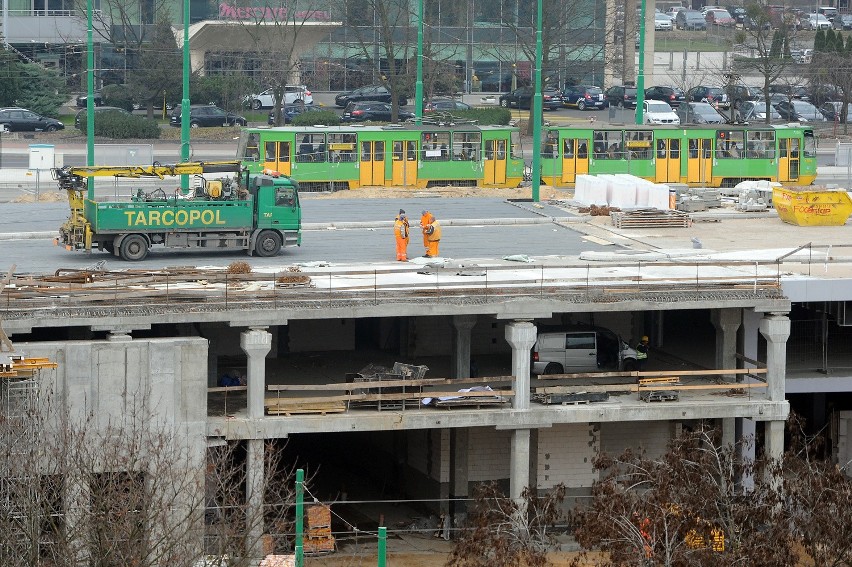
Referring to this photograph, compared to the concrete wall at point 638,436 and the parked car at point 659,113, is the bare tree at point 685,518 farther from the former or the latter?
the parked car at point 659,113

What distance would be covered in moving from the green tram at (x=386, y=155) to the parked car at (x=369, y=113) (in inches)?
933

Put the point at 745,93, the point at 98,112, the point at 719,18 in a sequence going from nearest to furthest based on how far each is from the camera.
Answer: the point at 98,112
the point at 745,93
the point at 719,18

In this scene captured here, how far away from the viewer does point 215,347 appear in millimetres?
43031

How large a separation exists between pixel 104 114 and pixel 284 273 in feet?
153

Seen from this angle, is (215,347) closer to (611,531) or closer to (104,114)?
(611,531)

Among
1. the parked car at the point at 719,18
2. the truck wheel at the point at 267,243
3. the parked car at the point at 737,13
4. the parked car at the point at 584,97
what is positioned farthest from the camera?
the parked car at the point at 737,13

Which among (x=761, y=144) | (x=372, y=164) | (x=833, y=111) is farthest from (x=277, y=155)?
(x=833, y=111)

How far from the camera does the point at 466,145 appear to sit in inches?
2648

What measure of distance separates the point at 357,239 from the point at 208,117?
1583 inches

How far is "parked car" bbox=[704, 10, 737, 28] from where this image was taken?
124 m

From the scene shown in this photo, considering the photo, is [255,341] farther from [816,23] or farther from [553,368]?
[816,23]

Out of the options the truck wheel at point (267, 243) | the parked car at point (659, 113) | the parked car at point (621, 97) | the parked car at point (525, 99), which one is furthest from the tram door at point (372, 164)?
the parked car at point (621, 97)

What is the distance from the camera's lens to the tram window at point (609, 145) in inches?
2689

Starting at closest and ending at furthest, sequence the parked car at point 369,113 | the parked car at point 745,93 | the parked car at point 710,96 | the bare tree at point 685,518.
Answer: the bare tree at point 685,518, the parked car at point 369,113, the parked car at point 745,93, the parked car at point 710,96
